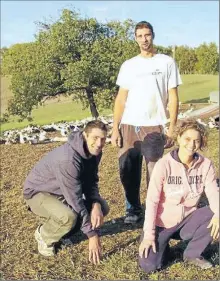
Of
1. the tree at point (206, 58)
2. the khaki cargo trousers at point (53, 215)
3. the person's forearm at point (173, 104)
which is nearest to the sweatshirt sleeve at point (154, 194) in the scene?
the khaki cargo trousers at point (53, 215)

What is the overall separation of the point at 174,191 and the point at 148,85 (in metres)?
1.08

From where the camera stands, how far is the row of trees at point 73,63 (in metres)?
17.9

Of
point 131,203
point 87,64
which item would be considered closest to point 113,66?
point 87,64

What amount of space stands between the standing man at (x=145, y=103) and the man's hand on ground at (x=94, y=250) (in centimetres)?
94

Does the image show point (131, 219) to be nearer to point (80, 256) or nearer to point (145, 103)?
point (80, 256)

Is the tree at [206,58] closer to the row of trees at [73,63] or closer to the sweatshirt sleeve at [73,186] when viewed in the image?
the row of trees at [73,63]

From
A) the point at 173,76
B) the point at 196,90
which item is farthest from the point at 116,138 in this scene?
the point at 196,90

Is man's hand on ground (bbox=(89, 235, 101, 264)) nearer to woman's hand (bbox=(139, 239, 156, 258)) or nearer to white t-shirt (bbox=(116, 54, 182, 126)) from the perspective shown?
woman's hand (bbox=(139, 239, 156, 258))

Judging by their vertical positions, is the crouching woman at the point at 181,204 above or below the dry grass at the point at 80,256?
above

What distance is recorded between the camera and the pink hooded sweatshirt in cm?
342

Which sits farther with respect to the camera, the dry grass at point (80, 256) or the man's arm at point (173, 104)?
the man's arm at point (173, 104)

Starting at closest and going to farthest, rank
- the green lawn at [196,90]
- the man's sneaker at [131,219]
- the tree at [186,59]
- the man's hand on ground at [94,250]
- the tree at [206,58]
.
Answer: the man's hand on ground at [94,250]
the man's sneaker at [131,219]
the green lawn at [196,90]
the tree at [206,58]
the tree at [186,59]

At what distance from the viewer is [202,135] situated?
11.0 feet

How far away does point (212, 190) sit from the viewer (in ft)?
11.3
